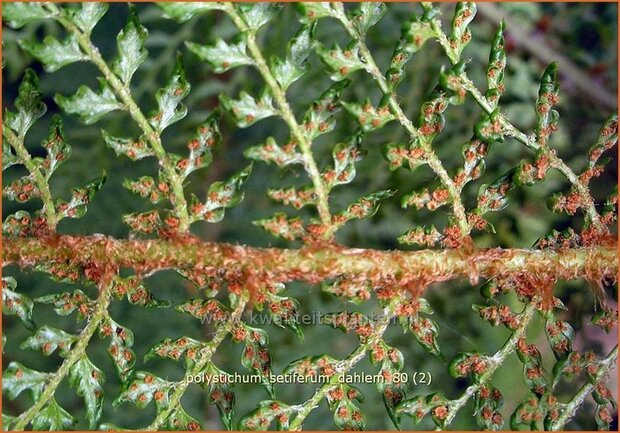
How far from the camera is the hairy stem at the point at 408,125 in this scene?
1.30 meters

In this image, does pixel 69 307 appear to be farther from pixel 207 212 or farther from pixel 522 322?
pixel 522 322

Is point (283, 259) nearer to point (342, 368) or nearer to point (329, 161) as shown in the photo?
point (342, 368)

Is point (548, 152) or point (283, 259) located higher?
point (548, 152)

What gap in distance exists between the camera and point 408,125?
1.33 meters

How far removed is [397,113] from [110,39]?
1636 mm

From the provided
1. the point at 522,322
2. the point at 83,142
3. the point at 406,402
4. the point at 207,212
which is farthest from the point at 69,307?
the point at 83,142

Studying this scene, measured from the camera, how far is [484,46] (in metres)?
2.39

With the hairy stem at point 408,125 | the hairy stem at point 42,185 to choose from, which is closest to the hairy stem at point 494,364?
the hairy stem at point 408,125

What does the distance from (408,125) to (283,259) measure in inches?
13.0

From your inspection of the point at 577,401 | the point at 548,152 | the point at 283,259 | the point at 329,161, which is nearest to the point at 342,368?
the point at 283,259

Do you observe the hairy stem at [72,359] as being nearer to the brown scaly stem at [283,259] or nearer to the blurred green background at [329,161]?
the brown scaly stem at [283,259]

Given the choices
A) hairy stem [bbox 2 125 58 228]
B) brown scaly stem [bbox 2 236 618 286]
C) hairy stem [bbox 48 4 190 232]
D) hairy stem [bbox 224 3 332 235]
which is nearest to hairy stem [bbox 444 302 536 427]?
brown scaly stem [bbox 2 236 618 286]

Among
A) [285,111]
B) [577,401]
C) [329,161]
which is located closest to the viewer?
[285,111]

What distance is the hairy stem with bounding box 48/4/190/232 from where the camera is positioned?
1274 millimetres
